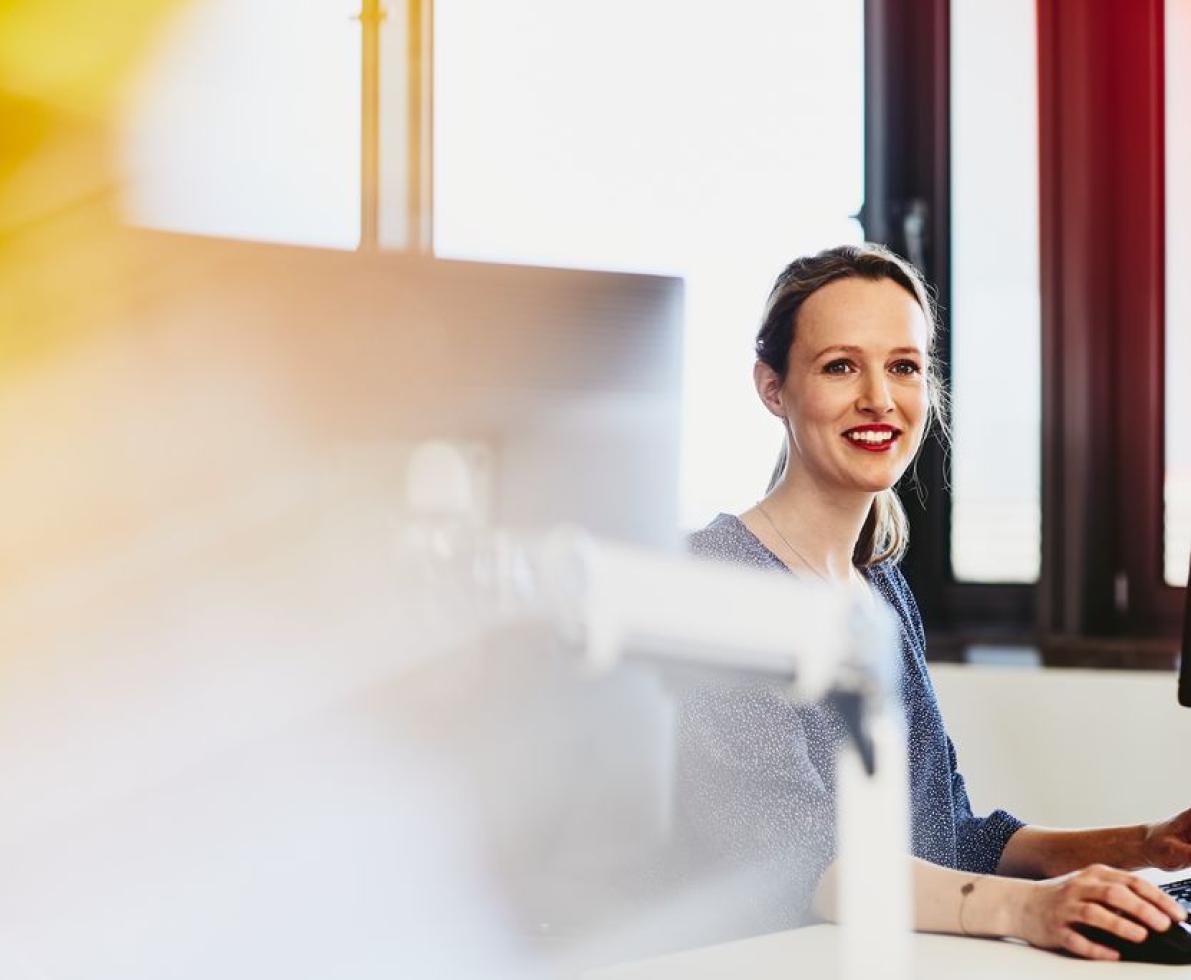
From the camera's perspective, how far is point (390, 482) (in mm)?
762

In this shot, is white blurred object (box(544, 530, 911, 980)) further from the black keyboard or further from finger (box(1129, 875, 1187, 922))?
the black keyboard

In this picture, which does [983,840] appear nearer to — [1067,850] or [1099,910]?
[1067,850]

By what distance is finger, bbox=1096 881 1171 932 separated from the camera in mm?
1104

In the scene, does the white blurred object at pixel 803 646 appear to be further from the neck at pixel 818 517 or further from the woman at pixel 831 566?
the neck at pixel 818 517

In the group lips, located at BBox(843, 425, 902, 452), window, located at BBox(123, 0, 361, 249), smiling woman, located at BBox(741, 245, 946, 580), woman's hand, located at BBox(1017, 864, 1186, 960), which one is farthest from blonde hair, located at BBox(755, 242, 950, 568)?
window, located at BBox(123, 0, 361, 249)

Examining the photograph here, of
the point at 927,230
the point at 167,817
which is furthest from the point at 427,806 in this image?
the point at 927,230

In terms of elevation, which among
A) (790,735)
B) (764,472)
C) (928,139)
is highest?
(928,139)

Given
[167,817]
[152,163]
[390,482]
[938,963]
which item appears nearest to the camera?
[390,482]

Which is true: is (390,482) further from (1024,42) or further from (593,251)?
(1024,42)

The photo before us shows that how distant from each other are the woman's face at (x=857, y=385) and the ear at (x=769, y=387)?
0.08 ft

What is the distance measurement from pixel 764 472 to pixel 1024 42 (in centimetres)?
102

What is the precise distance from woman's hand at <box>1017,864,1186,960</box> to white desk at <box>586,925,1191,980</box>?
0.04ft

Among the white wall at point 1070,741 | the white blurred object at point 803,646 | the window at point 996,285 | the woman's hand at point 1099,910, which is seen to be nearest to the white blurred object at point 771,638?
the white blurred object at point 803,646

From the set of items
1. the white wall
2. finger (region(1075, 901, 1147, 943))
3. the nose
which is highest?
the nose
